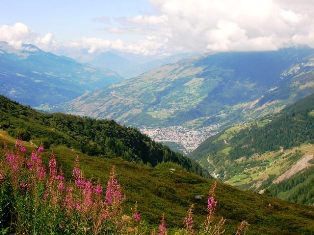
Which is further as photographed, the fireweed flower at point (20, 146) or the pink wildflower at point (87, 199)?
the fireweed flower at point (20, 146)

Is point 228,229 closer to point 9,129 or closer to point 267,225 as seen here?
point 267,225

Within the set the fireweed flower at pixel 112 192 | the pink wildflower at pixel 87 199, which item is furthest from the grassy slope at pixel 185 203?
the pink wildflower at pixel 87 199

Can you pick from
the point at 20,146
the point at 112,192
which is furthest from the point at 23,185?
the point at 112,192

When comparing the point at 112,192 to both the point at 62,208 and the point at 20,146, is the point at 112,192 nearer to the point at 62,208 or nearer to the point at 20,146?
the point at 62,208

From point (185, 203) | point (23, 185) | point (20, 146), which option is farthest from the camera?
point (185, 203)

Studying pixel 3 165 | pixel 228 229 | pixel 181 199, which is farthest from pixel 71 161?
pixel 3 165

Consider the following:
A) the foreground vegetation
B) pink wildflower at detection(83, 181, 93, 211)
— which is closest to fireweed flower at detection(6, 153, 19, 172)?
the foreground vegetation

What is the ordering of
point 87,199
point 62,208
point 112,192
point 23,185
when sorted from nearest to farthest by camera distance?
point 87,199
point 112,192
point 62,208
point 23,185

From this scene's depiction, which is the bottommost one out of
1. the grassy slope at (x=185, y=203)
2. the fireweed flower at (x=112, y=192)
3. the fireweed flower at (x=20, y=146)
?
the grassy slope at (x=185, y=203)

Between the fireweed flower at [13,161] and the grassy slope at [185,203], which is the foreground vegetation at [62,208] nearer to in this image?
the fireweed flower at [13,161]

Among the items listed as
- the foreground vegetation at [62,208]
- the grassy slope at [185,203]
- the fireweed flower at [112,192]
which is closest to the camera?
the foreground vegetation at [62,208]

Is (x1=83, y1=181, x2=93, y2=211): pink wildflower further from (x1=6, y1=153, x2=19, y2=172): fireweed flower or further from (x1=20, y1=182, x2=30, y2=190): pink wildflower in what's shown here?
(x1=20, y1=182, x2=30, y2=190): pink wildflower
